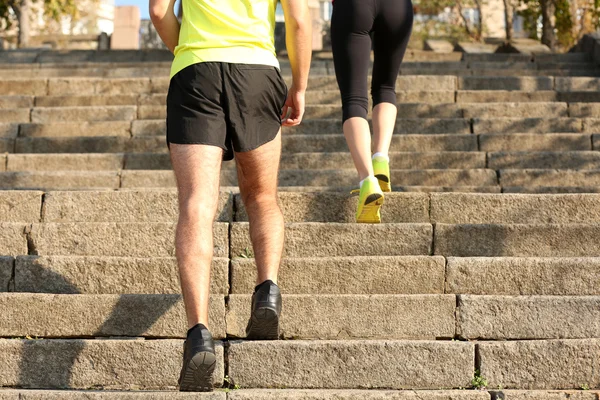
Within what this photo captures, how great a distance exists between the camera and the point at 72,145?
8.03 metres

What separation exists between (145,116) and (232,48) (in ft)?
16.9

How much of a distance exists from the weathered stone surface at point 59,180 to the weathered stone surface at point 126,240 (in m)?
1.50

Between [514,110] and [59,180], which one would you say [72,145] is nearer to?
[59,180]

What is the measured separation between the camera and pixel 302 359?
4.11 meters

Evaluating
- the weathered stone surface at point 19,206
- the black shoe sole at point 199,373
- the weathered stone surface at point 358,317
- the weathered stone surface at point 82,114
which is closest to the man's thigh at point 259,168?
the weathered stone surface at point 358,317

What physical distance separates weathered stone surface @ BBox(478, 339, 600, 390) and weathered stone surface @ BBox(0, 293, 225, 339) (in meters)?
1.16

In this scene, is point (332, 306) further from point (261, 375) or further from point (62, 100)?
point (62, 100)

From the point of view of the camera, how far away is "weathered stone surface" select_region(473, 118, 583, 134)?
316 inches

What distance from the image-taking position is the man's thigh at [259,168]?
3.95 metres

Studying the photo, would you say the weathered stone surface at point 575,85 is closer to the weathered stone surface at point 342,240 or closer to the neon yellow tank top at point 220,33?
the weathered stone surface at point 342,240

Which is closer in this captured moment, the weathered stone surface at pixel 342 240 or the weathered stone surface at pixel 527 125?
the weathered stone surface at pixel 342 240

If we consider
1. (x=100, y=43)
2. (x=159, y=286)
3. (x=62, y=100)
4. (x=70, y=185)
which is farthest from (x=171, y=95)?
(x=100, y=43)

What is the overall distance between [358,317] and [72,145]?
14.0 ft

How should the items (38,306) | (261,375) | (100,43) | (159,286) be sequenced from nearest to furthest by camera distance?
(261,375) < (38,306) < (159,286) < (100,43)
